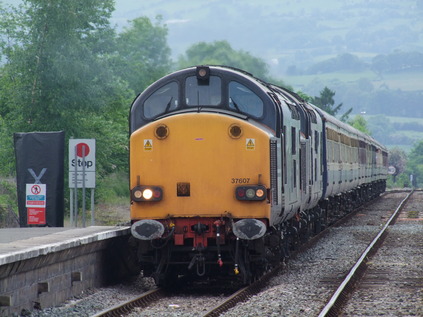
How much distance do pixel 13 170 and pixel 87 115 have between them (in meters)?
2.72

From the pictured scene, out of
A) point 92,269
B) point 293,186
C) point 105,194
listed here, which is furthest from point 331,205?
point 92,269

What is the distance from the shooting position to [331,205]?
1083 inches

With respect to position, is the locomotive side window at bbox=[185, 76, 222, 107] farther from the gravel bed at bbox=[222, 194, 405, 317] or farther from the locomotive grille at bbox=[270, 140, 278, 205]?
the gravel bed at bbox=[222, 194, 405, 317]

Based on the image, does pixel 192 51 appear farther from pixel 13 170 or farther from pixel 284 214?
pixel 284 214

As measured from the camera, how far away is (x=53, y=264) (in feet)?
37.2

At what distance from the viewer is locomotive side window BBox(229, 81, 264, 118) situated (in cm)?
1272

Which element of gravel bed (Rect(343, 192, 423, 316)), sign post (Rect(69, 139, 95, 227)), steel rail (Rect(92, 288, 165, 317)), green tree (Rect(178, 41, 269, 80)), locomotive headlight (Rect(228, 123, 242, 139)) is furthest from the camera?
green tree (Rect(178, 41, 269, 80))

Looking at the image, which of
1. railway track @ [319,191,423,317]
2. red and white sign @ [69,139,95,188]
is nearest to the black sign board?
red and white sign @ [69,139,95,188]

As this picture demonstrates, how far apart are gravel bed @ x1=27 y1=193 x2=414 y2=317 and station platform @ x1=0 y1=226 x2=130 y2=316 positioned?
9.2 inches

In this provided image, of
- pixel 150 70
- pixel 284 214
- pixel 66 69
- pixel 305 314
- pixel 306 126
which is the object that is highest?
pixel 150 70

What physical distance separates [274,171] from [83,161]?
4.76 m

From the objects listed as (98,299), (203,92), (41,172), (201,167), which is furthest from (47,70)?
(98,299)

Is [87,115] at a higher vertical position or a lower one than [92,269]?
higher

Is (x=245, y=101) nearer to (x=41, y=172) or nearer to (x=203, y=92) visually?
(x=203, y=92)
